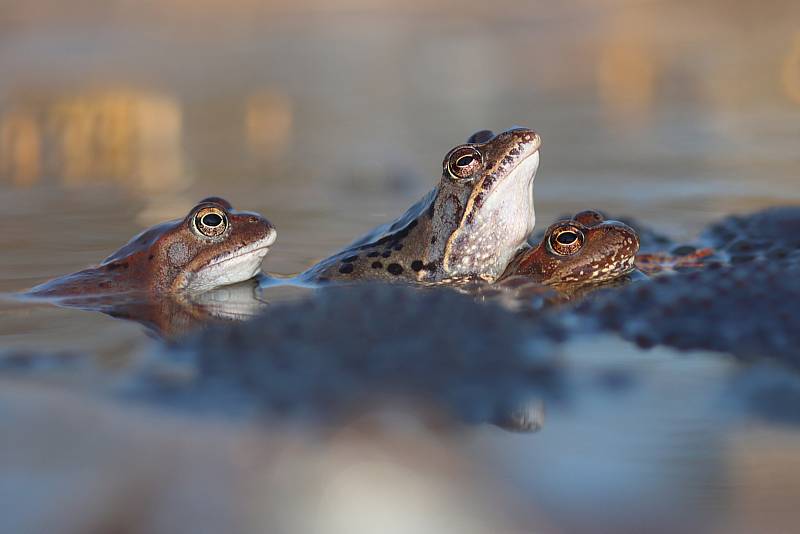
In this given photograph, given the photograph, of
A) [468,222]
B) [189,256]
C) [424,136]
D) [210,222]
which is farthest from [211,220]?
[424,136]

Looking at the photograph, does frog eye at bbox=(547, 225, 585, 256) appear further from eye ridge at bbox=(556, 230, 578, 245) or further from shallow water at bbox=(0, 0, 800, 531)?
shallow water at bbox=(0, 0, 800, 531)

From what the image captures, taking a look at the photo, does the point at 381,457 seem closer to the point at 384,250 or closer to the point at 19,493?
the point at 19,493

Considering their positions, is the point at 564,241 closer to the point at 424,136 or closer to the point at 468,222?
the point at 468,222

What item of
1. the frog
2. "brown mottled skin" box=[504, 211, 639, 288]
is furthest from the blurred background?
"brown mottled skin" box=[504, 211, 639, 288]

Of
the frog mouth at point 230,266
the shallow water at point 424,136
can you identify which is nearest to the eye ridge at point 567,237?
the shallow water at point 424,136

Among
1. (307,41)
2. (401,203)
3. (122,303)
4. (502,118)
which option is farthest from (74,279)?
(307,41)

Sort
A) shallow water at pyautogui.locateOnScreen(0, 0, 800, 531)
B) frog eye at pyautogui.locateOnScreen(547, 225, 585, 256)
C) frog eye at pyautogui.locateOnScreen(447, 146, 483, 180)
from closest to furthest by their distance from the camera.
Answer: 1. shallow water at pyautogui.locateOnScreen(0, 0, 800, 531)
2. frog eye at pyautogui.locateOnScreen(547, 225, 585, 256)
3. frog eye at pyautogui.locateOnScreen(447, 146, 483, 180)

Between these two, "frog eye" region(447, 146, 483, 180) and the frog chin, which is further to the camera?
the frog chin

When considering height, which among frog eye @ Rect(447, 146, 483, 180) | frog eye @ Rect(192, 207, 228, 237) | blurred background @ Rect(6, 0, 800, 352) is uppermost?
frog eye @ Rect(447, 146, 483, 180)
